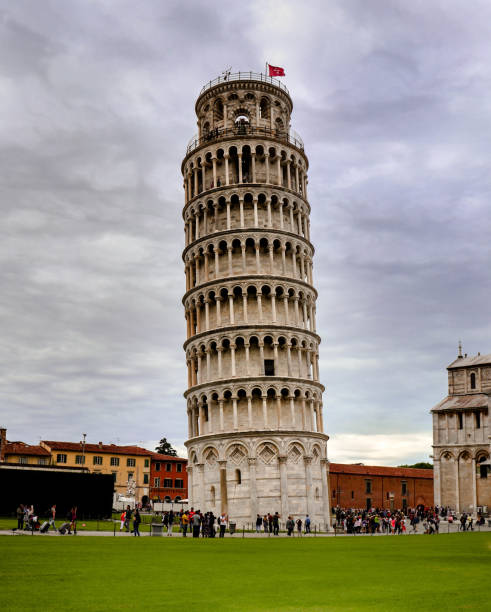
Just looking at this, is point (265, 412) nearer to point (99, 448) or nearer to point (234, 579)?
point (234, 579)

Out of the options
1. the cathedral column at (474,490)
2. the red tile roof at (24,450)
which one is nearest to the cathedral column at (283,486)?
the cathedral column at (474,490)

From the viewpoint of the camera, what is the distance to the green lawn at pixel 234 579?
14.9 meters

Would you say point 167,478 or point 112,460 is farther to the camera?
point 167,478

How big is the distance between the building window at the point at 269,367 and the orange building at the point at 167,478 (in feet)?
185

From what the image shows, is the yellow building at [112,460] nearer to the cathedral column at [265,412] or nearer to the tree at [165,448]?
the tree at [165,448]

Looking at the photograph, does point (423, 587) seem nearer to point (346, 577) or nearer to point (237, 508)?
point (346, 577)

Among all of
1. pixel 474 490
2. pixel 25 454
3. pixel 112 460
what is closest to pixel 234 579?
pixel 474 490

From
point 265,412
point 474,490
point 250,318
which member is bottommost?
point 474,490

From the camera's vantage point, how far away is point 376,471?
117m

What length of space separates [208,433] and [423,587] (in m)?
47.5

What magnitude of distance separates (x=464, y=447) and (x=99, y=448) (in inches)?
2137

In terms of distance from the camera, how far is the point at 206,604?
580 inches

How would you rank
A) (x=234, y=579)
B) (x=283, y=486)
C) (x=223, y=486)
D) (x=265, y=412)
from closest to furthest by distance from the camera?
(x=234, y=579), (x=283, y=486), (x=223, y=486), (x=265, y=412)

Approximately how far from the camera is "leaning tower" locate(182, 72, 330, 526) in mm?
61875
